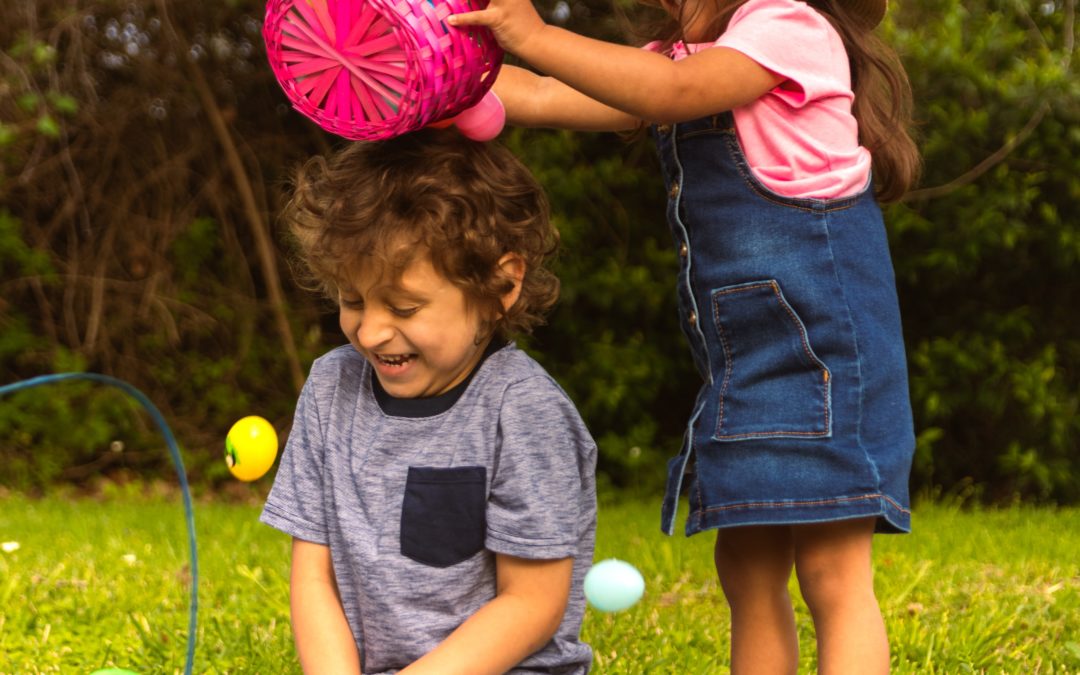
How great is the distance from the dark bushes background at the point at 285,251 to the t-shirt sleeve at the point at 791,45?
9.01 feet

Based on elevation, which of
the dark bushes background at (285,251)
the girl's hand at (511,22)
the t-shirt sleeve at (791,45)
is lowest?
the dark bushes background at (285,251)

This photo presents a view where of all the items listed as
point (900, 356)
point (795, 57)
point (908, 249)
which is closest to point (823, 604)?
point (900, 356)

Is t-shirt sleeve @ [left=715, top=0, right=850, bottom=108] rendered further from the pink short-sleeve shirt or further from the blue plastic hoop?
the blue plastic hoop

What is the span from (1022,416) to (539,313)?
3.31m

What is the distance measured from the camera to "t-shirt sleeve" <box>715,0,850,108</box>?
5.84 feet

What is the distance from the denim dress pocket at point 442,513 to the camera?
1.77 meters

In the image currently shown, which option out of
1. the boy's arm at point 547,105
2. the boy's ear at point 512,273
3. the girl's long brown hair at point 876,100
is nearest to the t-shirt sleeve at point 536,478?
the boy's ear at point 512,273

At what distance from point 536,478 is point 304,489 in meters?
0.35

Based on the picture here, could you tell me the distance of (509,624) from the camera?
1723mm

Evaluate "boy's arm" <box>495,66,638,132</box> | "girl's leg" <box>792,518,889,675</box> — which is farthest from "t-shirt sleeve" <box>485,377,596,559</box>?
"boy's arm" <box>495,66,638,132</box>

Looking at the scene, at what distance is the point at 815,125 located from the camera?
→ 1854mm

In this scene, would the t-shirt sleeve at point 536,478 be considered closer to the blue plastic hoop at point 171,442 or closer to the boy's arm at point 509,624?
the boy's arm at point 509,624

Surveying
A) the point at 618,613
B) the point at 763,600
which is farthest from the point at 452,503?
the point at 618,613

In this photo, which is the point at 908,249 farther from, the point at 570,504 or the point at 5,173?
the point at 5,173
